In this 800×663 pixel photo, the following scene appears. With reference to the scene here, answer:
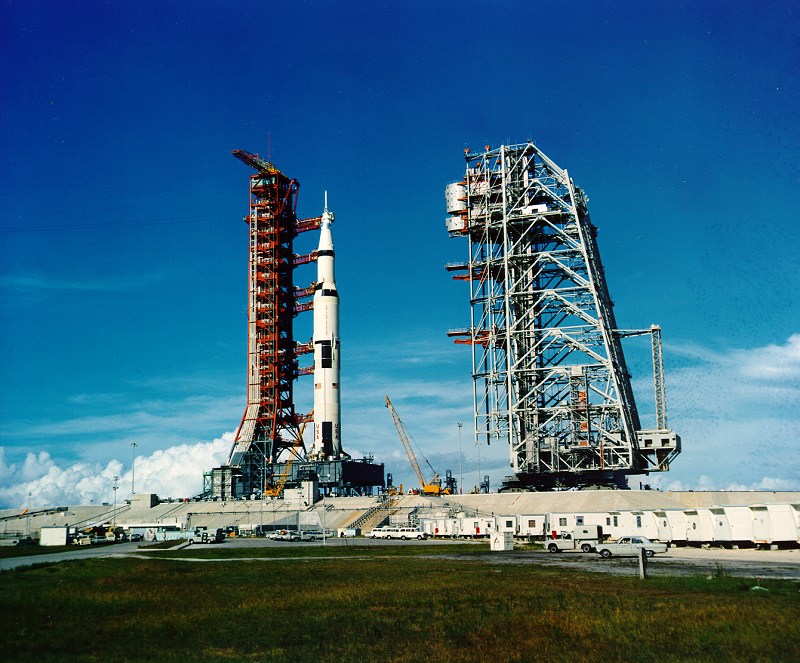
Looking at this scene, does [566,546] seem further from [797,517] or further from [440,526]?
[440,526]

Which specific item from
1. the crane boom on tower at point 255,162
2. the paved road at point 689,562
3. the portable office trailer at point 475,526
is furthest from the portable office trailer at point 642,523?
the crane boom on tower at point 255,162

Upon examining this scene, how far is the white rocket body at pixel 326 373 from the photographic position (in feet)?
435

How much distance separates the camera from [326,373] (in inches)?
5290

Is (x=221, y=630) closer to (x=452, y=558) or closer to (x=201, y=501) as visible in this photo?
(x=452, y=558)

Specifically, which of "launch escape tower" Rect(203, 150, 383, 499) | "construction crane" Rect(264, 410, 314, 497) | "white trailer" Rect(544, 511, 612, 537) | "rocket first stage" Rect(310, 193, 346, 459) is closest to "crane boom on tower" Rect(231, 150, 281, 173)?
"launch escape tower" Rect(203, 150, 383, 499)

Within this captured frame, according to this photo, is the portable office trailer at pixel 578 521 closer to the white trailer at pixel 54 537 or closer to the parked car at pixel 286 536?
the parked car at pixel 286 536

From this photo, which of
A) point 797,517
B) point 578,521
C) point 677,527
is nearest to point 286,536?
point 578,521

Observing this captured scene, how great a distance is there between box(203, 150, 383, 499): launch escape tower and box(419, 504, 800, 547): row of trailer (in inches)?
2477

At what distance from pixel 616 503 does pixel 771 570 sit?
49.2 metres

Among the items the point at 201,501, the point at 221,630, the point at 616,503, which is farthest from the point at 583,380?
the point at 221,630

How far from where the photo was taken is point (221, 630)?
24.6 meters

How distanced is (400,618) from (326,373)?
108780 millimetres

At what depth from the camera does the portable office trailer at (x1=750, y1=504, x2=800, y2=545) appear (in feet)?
185

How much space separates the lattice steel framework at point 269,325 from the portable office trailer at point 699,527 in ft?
284
